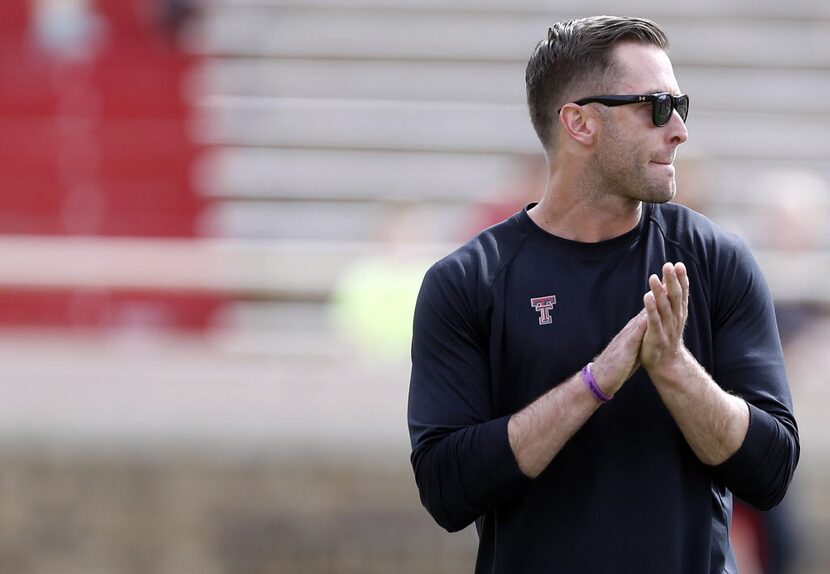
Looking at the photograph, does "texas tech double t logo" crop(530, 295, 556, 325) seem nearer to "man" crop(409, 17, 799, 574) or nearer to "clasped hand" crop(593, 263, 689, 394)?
"man" crop(409, 17, 799, 574)

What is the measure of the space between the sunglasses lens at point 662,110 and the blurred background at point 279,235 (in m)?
2.64

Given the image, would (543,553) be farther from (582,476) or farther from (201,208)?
(201,208)

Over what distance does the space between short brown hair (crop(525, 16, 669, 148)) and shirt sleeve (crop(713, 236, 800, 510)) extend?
0.44 m

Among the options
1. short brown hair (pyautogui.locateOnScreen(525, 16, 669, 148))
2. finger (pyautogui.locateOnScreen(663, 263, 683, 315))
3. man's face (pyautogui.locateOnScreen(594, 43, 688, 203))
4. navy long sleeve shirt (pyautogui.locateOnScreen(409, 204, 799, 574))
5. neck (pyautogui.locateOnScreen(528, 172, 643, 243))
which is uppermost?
short brown hair (pyautogui.locateOnScreen(525, 16, 669, 148))

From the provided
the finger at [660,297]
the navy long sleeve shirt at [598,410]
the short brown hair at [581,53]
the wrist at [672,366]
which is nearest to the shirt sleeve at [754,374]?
the navy long sleeve shirt at [598,410]

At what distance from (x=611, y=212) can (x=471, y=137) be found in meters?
7.48

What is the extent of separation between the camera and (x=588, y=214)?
3.00 m

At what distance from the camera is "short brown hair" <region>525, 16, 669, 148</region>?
292 cm

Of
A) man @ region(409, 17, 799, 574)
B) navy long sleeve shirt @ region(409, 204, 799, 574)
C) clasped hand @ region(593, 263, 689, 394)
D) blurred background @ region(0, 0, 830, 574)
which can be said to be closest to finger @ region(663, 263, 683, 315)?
clasped hand @ region(593, 263, 689, 394)

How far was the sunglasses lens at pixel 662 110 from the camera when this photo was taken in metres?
2.88

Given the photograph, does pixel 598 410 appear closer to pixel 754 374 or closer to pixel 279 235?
pixel 754 374

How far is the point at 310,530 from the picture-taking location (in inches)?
288

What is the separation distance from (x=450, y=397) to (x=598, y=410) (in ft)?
0.95

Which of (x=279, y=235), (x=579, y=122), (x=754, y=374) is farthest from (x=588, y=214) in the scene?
(x=279, y=235)
